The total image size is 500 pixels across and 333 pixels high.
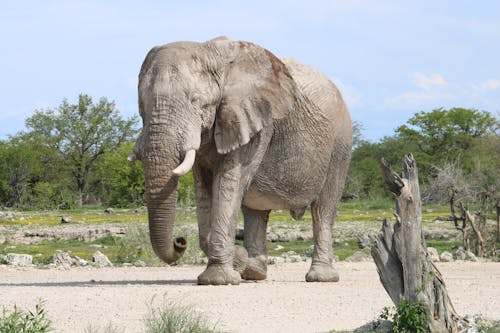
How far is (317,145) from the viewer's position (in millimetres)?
13805

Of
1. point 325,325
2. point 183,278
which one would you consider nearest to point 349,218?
point 183,278

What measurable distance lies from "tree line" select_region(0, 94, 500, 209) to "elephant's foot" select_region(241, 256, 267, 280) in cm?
3778

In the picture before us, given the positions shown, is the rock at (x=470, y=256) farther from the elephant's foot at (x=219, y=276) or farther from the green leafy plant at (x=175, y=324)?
the green leafy plant at (x=175, y=324)

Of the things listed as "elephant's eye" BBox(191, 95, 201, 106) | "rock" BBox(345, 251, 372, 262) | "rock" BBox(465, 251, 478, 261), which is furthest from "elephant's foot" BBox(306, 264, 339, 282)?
"rock" BBox(465, 251, 478, 261)

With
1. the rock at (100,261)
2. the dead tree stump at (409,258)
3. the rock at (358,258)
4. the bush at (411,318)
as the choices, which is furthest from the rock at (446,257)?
the bush at (411,318)

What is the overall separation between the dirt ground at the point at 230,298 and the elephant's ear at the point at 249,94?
2.00 meters

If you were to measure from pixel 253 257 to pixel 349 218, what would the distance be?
75.7ft

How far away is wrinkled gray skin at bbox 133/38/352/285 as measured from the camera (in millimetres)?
11422

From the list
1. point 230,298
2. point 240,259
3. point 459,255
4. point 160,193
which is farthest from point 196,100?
point 459,255

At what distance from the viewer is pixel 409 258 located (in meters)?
8.67

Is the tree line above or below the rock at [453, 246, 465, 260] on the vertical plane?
above

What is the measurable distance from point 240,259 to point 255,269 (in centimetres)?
71

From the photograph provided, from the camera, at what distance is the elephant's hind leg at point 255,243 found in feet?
46.3

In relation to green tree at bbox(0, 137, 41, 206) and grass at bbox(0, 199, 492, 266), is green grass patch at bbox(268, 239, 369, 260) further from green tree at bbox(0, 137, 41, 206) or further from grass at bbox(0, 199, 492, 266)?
green tree at bbox(0, 137, 41, 206)
